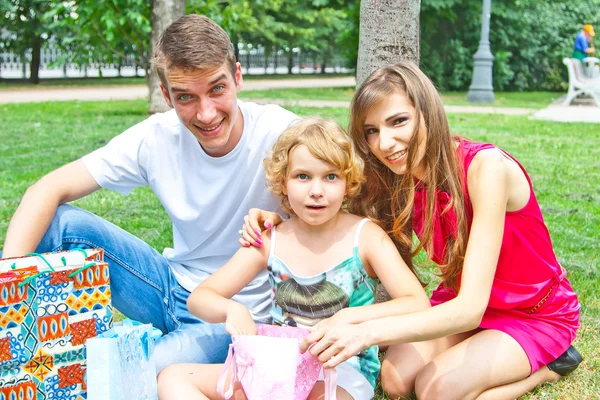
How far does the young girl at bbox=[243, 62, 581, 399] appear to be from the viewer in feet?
8.25

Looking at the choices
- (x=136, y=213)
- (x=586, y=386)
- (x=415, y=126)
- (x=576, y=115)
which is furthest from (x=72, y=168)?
(x=576, y=115)

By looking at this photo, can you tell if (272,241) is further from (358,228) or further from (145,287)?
(145,287)

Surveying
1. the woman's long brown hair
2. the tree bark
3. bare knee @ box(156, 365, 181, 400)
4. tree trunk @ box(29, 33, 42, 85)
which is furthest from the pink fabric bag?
tree trunk @ box(29, 33, 42, 85)

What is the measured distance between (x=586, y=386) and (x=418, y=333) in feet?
2.99

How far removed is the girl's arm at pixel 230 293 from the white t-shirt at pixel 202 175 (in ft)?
0.98

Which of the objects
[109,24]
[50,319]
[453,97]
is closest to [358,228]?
[50,319]

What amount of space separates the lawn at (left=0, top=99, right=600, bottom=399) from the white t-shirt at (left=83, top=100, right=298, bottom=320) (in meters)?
1.29

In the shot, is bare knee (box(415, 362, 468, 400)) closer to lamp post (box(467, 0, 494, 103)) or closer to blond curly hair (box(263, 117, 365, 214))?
blond curly hair (box(263, 117, 365, 214))

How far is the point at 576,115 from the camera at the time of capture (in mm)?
12836

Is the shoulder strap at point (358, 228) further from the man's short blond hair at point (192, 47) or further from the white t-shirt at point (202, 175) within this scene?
the man's short blond hair at point (192, 47)

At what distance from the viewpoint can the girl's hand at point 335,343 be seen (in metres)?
2.16

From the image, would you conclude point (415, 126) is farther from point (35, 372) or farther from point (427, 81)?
point (35, 372)

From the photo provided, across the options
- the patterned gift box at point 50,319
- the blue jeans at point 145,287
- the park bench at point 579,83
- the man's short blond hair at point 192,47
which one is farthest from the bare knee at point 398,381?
the park bench at point 579,83

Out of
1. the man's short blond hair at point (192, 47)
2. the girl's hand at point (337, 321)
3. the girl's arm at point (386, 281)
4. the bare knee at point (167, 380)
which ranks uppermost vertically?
the man's short blond hair at point (192, 47)
